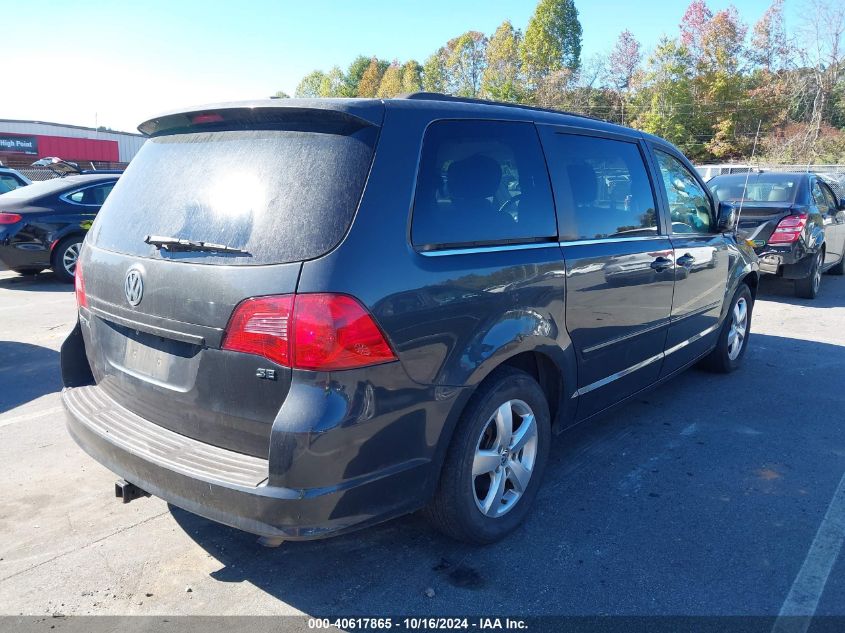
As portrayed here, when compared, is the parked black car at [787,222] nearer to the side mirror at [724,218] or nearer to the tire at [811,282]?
the tire at [811,282]

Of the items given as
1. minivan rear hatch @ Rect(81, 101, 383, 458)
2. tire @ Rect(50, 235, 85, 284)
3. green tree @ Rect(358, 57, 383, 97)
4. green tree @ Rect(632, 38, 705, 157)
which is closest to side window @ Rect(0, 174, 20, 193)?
tire @ Rect(50, 235, 85, 284)

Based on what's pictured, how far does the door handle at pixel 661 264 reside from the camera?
3992 mm

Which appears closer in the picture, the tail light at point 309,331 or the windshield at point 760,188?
the tail light at point 309,331

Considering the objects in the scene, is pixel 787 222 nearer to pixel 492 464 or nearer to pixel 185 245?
pixel 492 464

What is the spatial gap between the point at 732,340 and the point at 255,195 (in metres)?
4.62

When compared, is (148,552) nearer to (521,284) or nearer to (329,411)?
(329,411)

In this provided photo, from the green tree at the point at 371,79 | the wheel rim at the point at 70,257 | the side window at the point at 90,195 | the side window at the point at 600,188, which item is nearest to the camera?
the side window at the point at 600,188

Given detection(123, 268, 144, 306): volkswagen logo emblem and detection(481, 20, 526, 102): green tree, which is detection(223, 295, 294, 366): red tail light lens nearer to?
detection(123, 268, 144, 306): volkswagen logo emblem

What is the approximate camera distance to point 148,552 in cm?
295

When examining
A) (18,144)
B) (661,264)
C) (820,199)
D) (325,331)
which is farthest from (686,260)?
(18,144)

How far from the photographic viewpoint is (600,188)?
3697mm

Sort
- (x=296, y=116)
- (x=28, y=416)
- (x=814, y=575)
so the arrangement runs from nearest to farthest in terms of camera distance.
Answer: (x=296, y=116)
(x=814, y=575)
(x=28, y=416)

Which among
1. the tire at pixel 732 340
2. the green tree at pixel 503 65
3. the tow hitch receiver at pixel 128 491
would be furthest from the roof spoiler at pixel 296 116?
the green tree at pixel 503 65

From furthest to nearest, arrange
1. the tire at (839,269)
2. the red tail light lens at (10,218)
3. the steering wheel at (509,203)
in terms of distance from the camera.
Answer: the tire at (839,269) → the red tail light lens at (10,218) → the steering wheel at (509,203)
